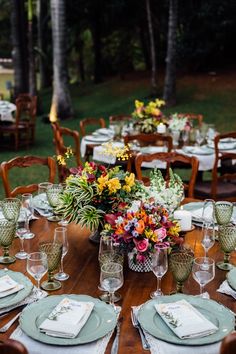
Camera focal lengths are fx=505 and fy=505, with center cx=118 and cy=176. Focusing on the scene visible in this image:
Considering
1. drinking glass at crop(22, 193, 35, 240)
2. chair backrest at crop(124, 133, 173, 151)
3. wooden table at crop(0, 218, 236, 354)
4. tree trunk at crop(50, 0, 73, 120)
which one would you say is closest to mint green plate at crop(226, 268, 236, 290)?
wooden table at crop(0, 218, 236, 354)

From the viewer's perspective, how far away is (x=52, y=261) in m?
2.29

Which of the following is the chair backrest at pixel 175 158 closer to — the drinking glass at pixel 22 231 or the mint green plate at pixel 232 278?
the drinking glass at pixel 22 231

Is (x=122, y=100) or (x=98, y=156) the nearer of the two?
(x=98, y=156)

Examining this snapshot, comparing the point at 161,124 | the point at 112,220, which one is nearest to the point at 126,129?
the point at 161,124

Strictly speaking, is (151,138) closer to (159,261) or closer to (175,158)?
(175,158)

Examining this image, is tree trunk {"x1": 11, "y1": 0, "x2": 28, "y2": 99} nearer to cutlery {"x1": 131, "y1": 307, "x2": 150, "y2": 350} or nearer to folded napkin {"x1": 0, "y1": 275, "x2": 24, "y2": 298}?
folded napkin {"x1": 0, "y1": 275, "x2": 24, "y2": 298}

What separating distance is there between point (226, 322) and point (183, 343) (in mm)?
248

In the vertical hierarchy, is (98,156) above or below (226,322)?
below

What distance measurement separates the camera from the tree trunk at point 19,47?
1377cm

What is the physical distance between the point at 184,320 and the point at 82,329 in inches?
16.0

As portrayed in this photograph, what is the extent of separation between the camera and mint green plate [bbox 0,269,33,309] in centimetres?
215

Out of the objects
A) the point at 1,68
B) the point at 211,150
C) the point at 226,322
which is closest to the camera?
the point at 226,322

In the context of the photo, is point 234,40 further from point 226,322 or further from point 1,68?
point 1,68

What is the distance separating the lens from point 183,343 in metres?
1.86
